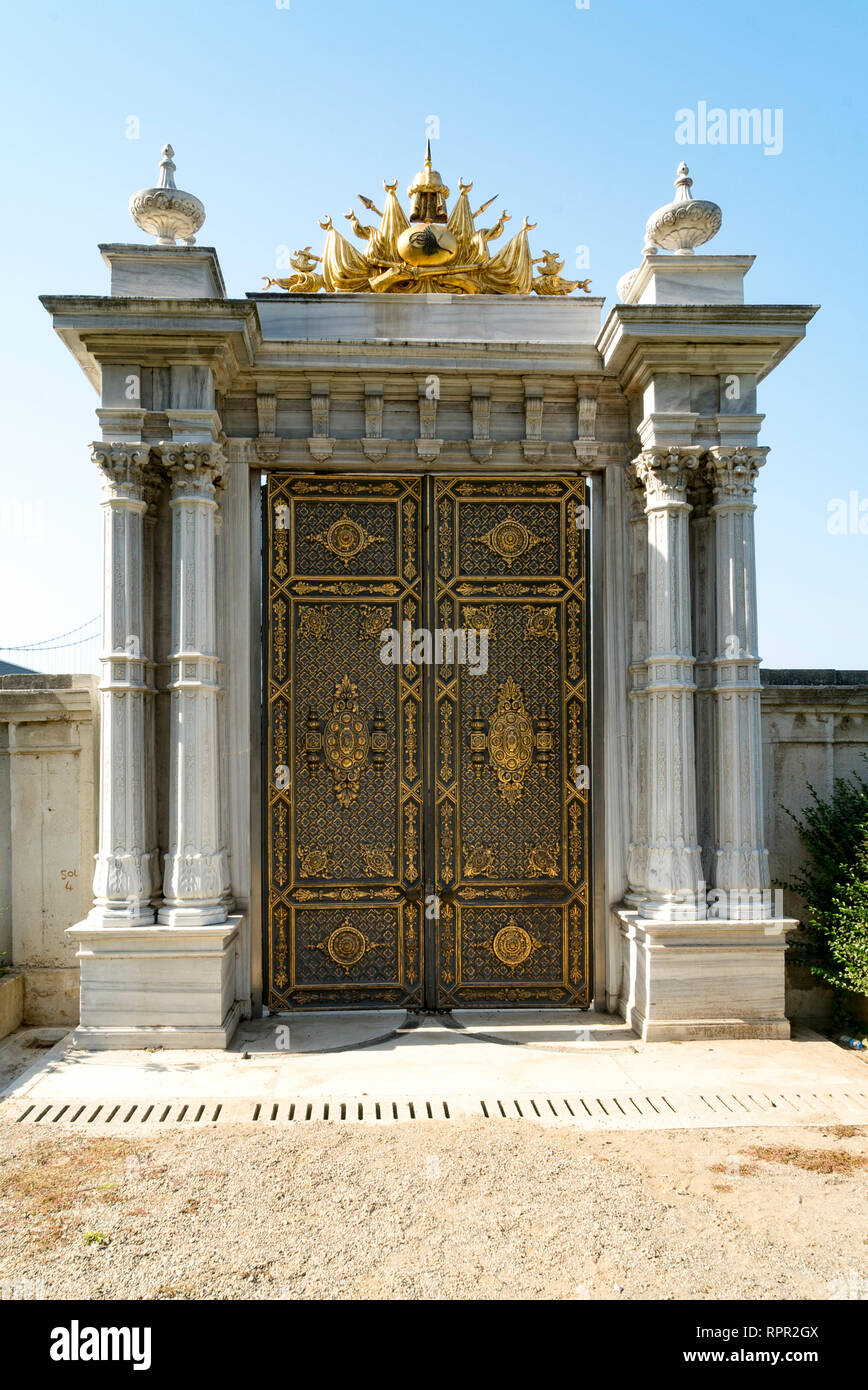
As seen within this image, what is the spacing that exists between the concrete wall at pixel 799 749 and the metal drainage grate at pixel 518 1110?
6.36 ft

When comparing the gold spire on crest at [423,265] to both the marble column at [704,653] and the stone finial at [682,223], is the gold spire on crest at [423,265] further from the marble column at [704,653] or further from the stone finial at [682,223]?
the marble column at [704,653]

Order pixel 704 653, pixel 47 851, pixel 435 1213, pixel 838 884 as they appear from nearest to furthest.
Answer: pixel 435 1213
pixel 838 884
pixel 704 653
pixel 47 851

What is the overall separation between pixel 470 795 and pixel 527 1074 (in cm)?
187

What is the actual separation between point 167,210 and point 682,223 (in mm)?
3297

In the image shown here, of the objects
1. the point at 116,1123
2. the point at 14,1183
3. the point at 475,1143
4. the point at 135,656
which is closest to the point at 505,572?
the point at 135,656

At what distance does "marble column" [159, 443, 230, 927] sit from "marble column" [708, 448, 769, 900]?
3.18 m

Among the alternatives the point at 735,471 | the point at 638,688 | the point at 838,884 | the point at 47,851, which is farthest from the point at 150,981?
the point at 735,471

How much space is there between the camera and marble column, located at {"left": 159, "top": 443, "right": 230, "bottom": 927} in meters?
5.91

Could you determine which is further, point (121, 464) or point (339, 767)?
point (339, 767)

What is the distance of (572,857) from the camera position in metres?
6.63

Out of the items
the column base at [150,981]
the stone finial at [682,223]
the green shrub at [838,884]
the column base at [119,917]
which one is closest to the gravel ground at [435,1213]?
the column base at [150,981]

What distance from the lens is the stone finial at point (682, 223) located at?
246 inches

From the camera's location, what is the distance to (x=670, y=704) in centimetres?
608

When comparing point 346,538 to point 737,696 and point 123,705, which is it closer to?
point 123,705
